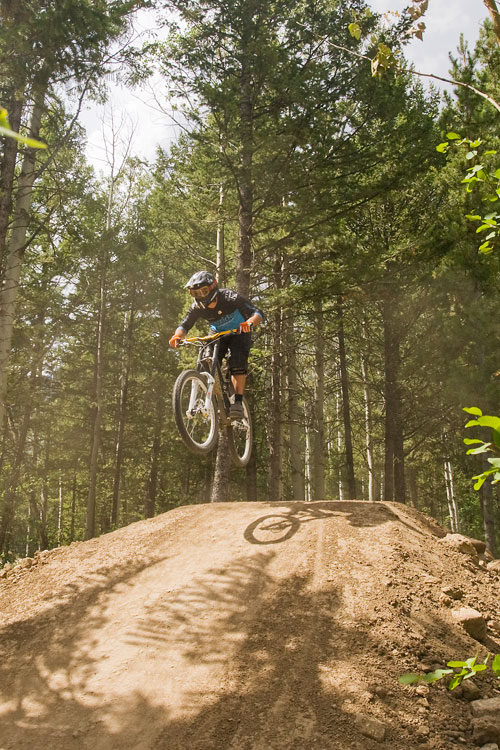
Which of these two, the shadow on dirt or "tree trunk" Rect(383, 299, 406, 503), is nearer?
the shadow on dirt

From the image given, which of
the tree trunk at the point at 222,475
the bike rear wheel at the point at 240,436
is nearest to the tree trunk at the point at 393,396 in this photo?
the tree trunk at the point at 222,475

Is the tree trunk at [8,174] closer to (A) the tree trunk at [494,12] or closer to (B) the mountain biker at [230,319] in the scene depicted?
(B) the mountain biker at [230,319]

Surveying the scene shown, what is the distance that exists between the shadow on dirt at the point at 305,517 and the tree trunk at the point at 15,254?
5.89 m

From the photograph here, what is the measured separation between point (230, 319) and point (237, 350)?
45cm

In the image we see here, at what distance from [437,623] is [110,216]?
1756cm

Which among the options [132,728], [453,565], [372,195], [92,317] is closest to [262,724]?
[132,728]

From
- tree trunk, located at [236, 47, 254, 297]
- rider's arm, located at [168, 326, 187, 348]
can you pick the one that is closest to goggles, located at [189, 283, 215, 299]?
rider's arm, located at [168, 326, 187, 348]

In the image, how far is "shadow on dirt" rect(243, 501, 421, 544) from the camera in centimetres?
604

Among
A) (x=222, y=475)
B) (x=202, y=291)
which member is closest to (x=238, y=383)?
(x=202, y=291)

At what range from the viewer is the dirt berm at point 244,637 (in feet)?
10.8

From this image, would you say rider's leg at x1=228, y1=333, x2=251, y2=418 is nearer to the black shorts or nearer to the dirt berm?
the black shorts

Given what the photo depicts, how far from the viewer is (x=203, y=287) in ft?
22.2

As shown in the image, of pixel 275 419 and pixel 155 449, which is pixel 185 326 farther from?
pixel 155 449

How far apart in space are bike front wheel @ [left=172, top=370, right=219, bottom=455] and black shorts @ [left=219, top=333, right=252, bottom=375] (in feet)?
2.03
